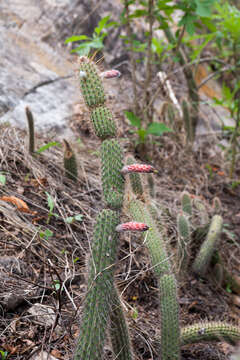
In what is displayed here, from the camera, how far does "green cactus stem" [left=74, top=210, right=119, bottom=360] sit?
1.24 metres

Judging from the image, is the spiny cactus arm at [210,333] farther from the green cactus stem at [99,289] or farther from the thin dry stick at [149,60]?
the thin dry stick at [149,60]

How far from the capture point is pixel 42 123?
3.60 m

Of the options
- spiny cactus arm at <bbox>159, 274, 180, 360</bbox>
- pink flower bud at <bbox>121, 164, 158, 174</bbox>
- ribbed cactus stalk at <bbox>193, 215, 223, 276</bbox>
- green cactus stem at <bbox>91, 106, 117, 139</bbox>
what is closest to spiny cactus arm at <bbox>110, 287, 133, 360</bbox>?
spiny cactus arm at <bbox>159, 274, 180, 360</bbox>

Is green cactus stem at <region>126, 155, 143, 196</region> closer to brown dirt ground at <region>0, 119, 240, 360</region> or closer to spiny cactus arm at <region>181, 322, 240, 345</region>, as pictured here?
brown dirt ground at <region>0, 119, 240, 360</region>

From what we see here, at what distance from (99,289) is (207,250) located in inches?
58.1

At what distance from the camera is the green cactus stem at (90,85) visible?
1390 mm

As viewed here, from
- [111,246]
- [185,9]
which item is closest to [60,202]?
[111,246]

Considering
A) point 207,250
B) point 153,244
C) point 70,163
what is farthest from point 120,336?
point 70,163

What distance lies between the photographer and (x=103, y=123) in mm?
1368

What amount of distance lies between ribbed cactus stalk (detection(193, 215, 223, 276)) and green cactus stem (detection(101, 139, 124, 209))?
4.71 ft

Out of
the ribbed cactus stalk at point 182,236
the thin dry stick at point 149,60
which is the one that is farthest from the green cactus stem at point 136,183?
the thin dry stick at point 149,60

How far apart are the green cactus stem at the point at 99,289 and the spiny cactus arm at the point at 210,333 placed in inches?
25.8

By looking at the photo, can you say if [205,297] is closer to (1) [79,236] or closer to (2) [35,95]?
(1) [79,236]

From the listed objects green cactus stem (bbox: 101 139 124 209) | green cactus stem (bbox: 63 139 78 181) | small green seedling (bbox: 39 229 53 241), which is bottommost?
small green seedling (bbox: 39 229 53 241)
